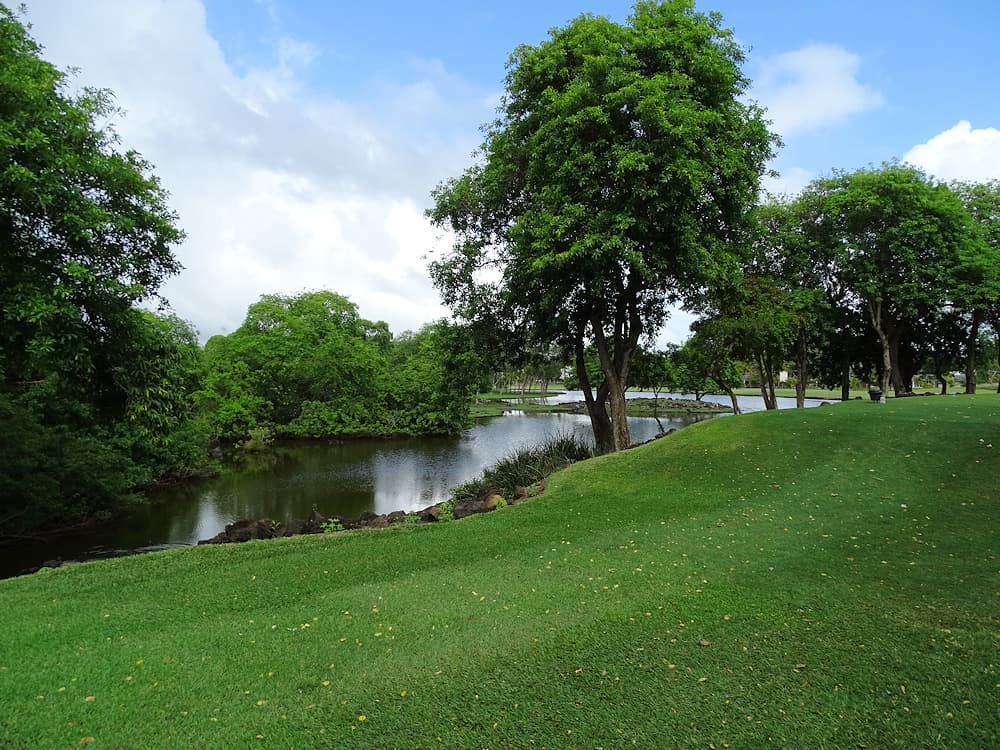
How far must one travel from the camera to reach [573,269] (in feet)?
43.4

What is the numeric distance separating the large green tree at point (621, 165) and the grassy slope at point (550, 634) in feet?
21.3

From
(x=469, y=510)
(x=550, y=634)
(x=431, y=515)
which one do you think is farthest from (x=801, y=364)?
(x=550, y=634)

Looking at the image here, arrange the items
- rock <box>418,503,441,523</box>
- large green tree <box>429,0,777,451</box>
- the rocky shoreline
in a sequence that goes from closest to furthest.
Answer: the rocky shoreline → rock <box>418,503,441,523</box> → large green tree <box>429,0,777,451</box>

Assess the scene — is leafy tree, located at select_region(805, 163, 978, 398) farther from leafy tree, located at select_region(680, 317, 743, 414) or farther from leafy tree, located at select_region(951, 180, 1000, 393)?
leafy tree, located at select_region(680, 317, 743, 414)

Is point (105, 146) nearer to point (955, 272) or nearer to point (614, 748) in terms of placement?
point (614, 748)

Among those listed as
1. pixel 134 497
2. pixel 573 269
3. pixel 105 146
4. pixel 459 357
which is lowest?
pixel 134 497

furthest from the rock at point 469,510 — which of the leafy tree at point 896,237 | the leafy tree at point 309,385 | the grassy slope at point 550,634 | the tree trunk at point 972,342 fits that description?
the tree trunk at point 972,342

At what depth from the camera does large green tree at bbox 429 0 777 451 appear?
11625mm

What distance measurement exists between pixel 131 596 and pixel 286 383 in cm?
3177

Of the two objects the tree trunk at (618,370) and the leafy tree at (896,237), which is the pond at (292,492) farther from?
the leafy tree at (896,237)

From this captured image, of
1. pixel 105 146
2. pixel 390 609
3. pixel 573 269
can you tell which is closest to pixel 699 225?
pixel 573 269

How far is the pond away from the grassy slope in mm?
9563

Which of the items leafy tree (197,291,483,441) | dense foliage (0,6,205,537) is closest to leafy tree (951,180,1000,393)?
leafy tree (197,291,483,441)

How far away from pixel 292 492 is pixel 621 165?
16666 mm
